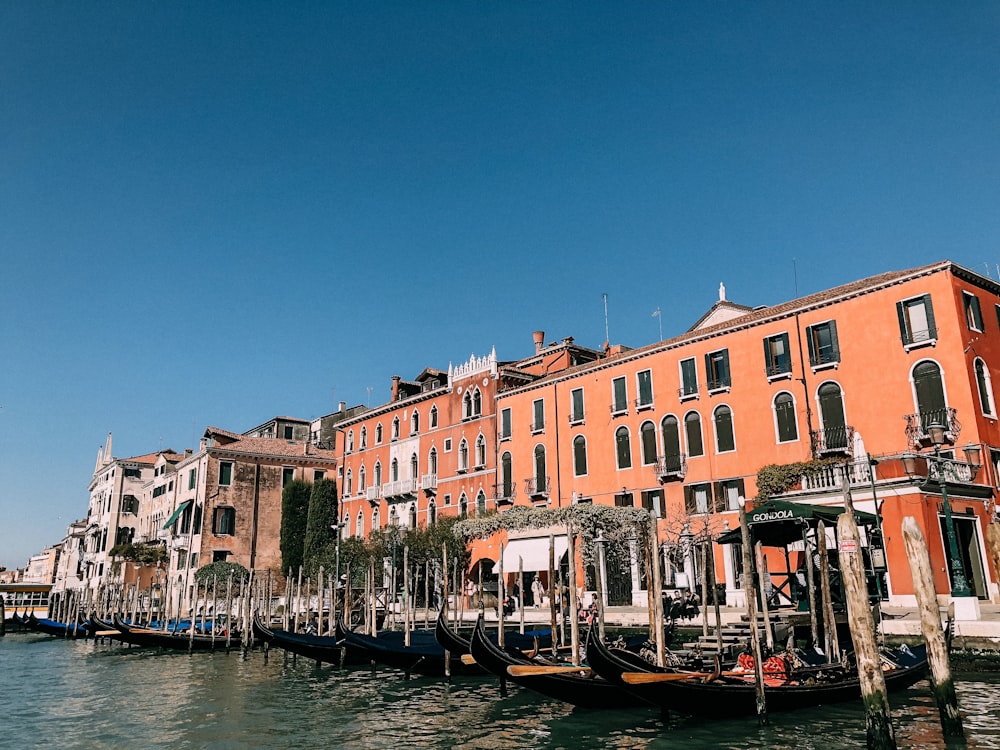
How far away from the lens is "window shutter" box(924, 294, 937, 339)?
19.8 metres

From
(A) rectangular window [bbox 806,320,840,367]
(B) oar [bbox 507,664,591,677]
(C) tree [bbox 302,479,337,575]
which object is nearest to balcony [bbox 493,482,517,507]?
(C) tree [bbox 302,479,337,575]

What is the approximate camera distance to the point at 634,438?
26.0m

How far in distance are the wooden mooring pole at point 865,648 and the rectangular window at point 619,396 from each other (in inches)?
674

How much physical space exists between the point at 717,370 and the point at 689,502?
399 centimetres

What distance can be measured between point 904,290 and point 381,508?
23028mm

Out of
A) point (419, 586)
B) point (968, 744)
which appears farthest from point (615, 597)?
point (968, 744)

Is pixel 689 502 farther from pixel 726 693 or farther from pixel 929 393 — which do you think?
pixel 726 693

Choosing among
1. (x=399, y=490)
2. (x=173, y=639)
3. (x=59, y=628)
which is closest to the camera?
(x=173, y=639)

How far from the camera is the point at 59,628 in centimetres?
3644

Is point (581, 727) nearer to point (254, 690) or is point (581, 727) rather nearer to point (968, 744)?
point (968, 744)

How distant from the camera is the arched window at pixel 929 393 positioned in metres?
19.5

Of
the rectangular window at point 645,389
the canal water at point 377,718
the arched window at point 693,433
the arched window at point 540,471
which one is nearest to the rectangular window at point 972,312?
the arched window at point 693,433

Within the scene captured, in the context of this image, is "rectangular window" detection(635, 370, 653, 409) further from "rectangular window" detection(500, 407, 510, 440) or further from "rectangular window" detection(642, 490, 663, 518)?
"rectangular window" detection(500, 407, 510, 440)

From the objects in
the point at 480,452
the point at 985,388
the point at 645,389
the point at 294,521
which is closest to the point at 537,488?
the point at 480,452
